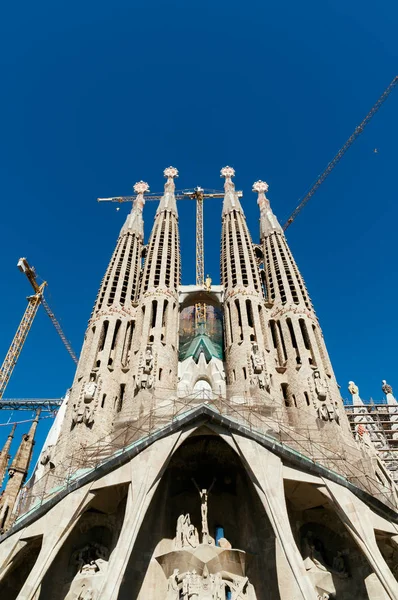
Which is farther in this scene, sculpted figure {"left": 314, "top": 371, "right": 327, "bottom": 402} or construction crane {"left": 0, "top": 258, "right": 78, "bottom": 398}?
construction crane {"left": 0, "top": 258, "right": 78, "bottom": 398}

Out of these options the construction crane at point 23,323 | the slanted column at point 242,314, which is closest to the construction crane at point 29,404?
the construction crane at point 23,323

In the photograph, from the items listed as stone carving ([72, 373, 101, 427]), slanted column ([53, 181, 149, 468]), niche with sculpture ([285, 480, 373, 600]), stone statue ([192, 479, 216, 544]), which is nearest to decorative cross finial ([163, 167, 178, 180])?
slanted column ([53, 181, 149, 468])

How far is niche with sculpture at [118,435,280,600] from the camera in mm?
17531

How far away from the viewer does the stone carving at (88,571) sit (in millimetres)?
16812

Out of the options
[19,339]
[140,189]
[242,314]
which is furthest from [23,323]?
[242,314]

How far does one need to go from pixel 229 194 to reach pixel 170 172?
8.21 meters

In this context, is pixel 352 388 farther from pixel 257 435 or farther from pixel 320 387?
pixel 257 435

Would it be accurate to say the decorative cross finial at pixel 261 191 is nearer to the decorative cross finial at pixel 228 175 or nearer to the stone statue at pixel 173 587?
the decorative cross finial at pixel 228 175

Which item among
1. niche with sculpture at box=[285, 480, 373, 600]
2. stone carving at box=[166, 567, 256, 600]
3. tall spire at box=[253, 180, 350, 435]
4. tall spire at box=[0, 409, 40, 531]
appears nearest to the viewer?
niche with sculpture at box=[285, 480, 373, 600]

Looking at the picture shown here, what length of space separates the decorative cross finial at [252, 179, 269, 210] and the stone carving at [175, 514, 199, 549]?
1096 inches

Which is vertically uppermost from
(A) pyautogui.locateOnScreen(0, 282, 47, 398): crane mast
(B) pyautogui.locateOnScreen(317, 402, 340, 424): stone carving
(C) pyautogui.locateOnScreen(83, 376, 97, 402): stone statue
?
(A) pyautogui.locateOnScreen(0, 282, 47, 398): crane mast

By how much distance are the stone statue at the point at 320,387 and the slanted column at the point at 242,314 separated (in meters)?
2.42

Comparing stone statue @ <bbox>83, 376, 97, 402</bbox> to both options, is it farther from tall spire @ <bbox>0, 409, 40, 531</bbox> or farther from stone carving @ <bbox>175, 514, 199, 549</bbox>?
tall spire @ <bbox>0, 409, 40, 531</bbox>

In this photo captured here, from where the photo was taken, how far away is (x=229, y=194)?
4153 cm
